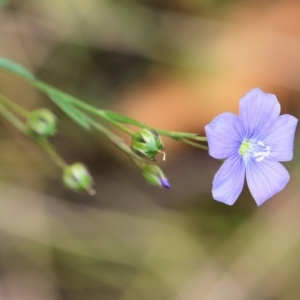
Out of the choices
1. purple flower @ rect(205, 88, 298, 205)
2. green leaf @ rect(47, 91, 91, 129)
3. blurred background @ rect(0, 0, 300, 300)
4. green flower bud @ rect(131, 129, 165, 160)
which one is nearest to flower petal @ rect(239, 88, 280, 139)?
purple flower @ rect(205, 88, 298, 205)

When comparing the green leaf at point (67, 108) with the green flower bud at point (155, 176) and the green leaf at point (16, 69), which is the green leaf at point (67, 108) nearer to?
the green leaf at point (16, 69)

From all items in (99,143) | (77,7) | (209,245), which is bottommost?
→ (209,245)

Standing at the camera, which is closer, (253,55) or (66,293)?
(66,293)

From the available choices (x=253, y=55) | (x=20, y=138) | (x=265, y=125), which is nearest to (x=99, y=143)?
(x=20, y=138)

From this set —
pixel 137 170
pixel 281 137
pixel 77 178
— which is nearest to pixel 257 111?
pixel 281 137

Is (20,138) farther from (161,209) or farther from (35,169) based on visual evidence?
(161,209)

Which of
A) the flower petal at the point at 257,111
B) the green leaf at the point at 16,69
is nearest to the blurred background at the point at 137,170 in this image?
the green leaf at the point at 16,69

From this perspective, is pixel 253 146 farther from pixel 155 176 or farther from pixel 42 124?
pixel 42 124
